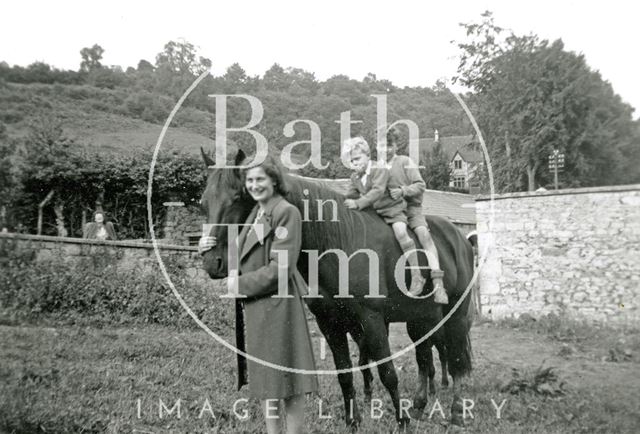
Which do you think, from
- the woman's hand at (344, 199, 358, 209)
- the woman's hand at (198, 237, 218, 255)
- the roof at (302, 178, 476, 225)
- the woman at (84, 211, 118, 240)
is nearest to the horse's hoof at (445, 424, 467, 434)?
the woman's hand at (344, 199, 358, 209)

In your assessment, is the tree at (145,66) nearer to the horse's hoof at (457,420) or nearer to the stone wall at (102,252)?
the stone wall at (102,252)

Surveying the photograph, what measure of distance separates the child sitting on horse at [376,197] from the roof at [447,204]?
195 millimetres

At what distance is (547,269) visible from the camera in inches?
212

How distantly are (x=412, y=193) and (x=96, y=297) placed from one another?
5278mm

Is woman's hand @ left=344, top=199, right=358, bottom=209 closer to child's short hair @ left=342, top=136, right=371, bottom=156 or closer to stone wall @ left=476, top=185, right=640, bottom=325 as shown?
child's short hair @ left=342, top=136, right=371, bottom=156

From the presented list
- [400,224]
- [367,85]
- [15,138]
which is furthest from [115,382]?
[15,138]

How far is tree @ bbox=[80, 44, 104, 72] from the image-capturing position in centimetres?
572

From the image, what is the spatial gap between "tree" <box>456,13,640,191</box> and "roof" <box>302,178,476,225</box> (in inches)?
35.7

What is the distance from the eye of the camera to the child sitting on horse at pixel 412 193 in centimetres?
425

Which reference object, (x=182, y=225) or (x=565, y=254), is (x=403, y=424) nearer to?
(x=565, y=254)

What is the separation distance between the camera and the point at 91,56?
6.28 m

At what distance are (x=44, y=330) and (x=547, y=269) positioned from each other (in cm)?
584

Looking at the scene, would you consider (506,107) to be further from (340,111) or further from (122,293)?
(122,293)

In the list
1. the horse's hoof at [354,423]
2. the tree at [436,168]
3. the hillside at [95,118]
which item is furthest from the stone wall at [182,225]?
the horse's hoof at [354,423]
